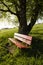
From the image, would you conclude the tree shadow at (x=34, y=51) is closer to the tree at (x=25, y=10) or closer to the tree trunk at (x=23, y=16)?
the tree trunk at (x=23, y=16)

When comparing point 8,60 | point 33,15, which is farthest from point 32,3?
point 8,60

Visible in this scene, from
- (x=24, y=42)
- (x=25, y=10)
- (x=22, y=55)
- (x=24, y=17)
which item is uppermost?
(x=25, y=10)

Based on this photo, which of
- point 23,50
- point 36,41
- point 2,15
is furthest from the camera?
point 2,15

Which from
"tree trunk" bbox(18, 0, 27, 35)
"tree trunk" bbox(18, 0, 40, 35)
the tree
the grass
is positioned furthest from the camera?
"tree trunk" bbox(18, 0, 27, 35)

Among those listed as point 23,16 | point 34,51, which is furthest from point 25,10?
point 34,51

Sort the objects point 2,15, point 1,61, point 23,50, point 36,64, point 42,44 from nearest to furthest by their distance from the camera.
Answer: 1. point 36,64
2. point 1,61
3. point 23,50
4. point 42,44
5. point 2,15

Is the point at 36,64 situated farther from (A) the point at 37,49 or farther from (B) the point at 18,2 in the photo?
(B) the point at 18,2

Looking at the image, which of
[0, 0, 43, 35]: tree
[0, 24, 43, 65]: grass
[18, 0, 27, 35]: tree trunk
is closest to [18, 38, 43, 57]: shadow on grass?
[0, 24, 43, 65]: grass

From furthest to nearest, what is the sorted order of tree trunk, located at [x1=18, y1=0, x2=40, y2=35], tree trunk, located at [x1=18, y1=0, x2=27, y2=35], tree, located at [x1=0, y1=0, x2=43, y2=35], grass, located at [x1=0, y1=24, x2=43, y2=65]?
1. tree trunk, located at [x1=18, y1=0, x2=27, y2=35]
2. tree trunk, located at [x1=18, y1=0, x2=40, y2=35]
3. tree, located at [x1=0, y1=0, x2=43, y2=35]
4. grass, located at [x1=0, y1=24, x2=43, y2=65]

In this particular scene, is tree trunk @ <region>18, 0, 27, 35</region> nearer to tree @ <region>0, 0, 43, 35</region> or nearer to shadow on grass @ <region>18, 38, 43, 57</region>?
tree @ <region>0, 0, 43, 35</region>

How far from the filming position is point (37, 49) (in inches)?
509

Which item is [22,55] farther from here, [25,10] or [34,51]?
[25,10]

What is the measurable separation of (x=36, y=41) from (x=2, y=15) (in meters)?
4.97

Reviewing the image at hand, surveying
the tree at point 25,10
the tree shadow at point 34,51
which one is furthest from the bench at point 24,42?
the tree at point 25,10
